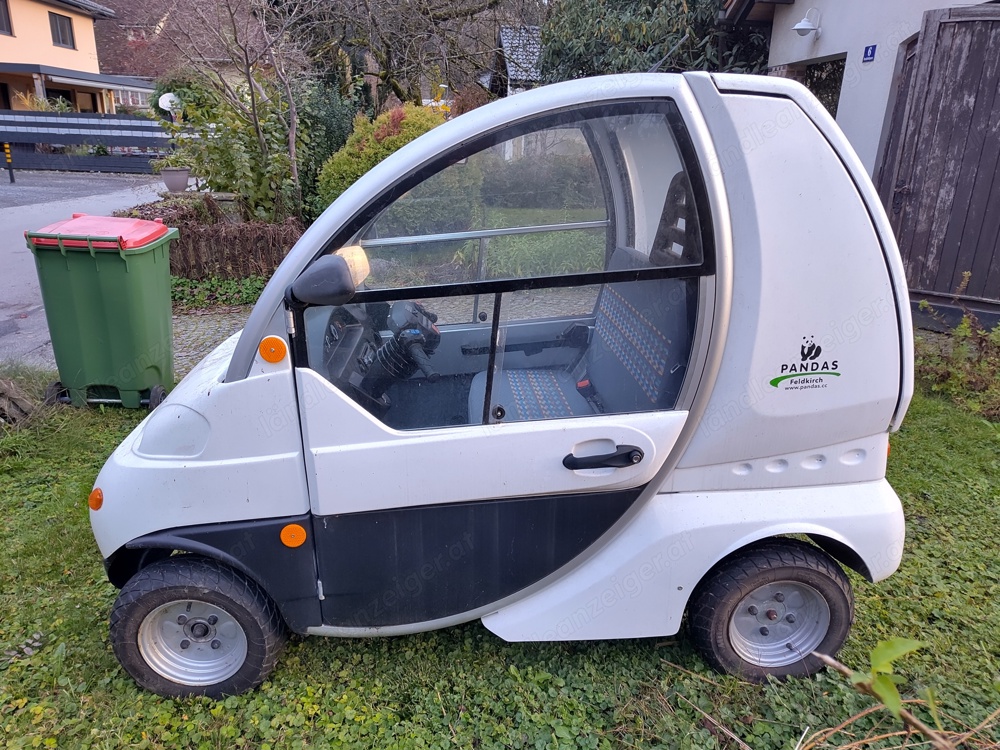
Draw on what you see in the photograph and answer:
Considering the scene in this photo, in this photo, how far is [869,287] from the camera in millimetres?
2143

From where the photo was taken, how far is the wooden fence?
2339cm

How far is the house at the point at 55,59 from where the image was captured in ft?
99.5

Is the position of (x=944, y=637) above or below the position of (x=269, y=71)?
below

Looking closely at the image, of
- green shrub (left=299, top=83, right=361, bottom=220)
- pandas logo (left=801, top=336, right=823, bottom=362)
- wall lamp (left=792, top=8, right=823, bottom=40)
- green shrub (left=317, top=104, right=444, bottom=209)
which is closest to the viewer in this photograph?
pandas logo (left=801, top=336, right=823, bottom=362)

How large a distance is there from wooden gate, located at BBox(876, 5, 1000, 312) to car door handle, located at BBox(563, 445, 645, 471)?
15.4ft

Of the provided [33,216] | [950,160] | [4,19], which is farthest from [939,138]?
[4,19]

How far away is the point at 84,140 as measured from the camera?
2442 cm

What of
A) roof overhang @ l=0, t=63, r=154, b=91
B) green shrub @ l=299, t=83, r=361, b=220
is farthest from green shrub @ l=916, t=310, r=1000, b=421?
roof overhang @ l=0, t=63, r=154, b=91

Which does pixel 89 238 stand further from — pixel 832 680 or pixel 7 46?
pixel 7 46

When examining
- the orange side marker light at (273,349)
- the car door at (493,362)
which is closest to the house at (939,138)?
the car door at (493,362)

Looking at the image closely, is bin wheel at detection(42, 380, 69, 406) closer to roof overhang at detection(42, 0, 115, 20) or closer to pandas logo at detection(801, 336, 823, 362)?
pandas logo at detection(801, 336, 823, 362)

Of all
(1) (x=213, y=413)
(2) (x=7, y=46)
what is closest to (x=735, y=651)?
(1) (x=213, y=413)

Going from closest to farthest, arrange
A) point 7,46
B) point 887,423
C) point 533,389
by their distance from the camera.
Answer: point 887,423, point 533,389, point 7,46

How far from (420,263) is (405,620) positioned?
48.7 inches
